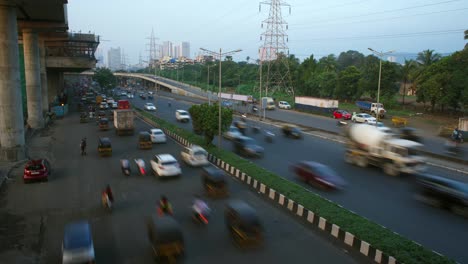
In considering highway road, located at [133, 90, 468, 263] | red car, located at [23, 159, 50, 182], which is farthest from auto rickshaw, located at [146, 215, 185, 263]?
red car, located at [23, 159, 50, 182]

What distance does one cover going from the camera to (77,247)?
11555 mm

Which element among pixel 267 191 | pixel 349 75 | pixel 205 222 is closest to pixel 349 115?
pixel 349 75

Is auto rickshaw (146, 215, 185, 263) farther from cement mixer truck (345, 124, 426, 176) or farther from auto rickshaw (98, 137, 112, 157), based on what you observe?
auto rickshaw (98, 137, 112, 157)

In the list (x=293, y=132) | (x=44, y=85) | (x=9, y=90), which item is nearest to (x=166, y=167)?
(x=9, y=90)

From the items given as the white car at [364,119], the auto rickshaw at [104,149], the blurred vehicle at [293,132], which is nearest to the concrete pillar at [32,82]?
the auto rickshaw at [104,149]

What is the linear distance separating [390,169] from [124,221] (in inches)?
619

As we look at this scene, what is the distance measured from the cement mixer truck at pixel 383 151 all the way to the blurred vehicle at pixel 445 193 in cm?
453

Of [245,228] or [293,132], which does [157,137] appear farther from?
[245,228]

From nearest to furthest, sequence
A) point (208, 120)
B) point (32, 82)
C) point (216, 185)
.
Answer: point (216, 185) < point (208, 120) < point (32, 82)

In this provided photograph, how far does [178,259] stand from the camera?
12.5m

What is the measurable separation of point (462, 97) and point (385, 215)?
113 ft

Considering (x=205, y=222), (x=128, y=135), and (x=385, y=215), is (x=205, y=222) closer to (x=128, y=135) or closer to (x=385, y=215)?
(x=385, y=215)

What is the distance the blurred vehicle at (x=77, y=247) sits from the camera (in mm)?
11328

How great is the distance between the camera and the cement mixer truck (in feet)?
74.5
